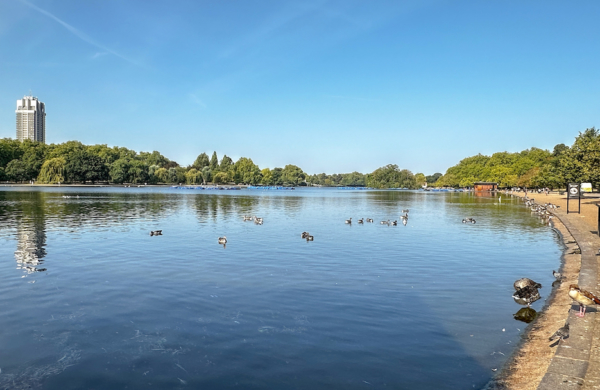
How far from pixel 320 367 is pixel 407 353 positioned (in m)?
2.14

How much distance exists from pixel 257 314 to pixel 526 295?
8941 millimetres

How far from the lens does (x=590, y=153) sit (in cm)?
6050

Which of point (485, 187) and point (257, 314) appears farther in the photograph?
point (485, 187)

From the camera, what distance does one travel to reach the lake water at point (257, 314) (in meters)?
8.86

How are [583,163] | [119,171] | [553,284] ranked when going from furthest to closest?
[119,171], [583,163], [553,284]

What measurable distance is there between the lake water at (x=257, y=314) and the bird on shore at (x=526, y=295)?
316 mm

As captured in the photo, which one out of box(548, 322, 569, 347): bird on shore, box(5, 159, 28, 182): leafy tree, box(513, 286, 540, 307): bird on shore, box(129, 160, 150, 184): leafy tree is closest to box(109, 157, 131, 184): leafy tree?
box(129, 160, 150, 184): leafy tree

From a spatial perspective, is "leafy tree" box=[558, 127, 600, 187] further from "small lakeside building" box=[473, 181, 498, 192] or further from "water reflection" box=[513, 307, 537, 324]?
"small lakeside building" box=[473, 181, 498, 192]

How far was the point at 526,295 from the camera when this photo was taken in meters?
14.3

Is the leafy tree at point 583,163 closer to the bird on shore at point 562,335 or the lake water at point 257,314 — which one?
the lake water at point 257,314

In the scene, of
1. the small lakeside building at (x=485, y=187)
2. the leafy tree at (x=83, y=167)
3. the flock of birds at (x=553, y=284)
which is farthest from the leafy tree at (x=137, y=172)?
the flock of birds at (x=553, y=284)

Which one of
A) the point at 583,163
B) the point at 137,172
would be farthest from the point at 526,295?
the point at 137,172

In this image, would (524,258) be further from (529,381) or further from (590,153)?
(590,153)

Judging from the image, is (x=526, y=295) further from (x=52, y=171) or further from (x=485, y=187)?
(x=52, y=171)
